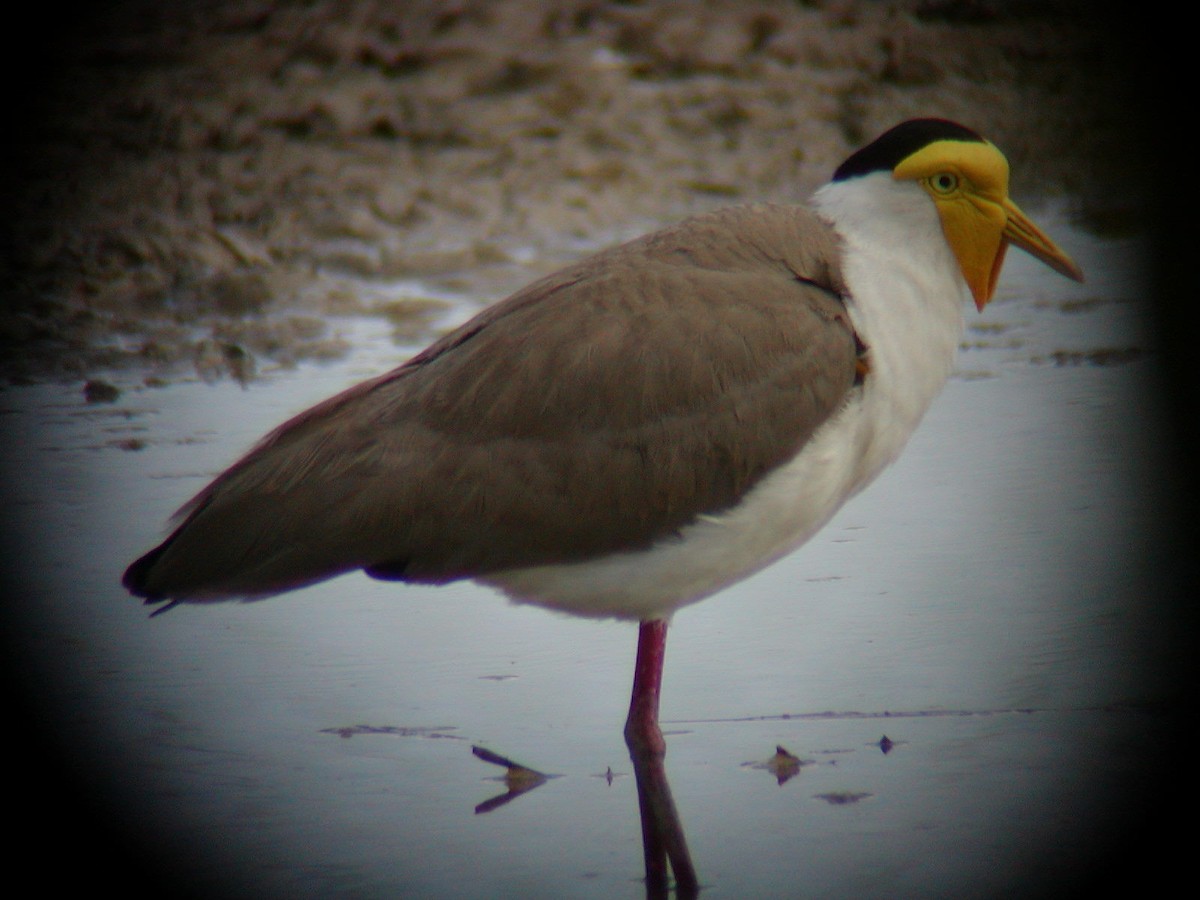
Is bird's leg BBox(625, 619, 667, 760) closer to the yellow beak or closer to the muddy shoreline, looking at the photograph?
the yellow beak

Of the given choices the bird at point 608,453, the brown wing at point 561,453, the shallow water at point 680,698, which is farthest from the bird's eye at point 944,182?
the shallow water at point 680,698

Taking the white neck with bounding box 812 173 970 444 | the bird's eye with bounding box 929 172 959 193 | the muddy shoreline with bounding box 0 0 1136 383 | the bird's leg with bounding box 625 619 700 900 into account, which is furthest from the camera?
the muddy shoreline with bounding box 0 0 1136 383

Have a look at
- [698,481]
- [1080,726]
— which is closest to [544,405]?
[698,481]

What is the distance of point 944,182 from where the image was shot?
4.26 meters

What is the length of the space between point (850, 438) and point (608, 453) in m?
0.58

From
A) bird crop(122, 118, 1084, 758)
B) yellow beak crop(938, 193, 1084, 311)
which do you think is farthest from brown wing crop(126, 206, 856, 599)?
yellow beak crop(938, 193, 1084, 311)

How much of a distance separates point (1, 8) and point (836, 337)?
7.63 metres

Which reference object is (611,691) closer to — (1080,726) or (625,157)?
(1080,726)

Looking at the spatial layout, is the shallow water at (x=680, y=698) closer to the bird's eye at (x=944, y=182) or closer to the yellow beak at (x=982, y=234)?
the yellow beak at (x=982, y=234)

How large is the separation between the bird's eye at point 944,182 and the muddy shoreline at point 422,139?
376 cm

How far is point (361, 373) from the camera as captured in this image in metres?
7.05

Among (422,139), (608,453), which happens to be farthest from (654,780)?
(422,139)

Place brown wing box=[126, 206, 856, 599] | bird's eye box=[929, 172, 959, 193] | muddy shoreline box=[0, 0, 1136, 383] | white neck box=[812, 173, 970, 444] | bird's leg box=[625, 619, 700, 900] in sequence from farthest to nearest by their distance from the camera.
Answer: muddy shoreline box=[0, 0, 1136, 383]
bird's eye box=[929, 172, 959, 193]
white neck box=[812, 173, 970, 444]
brown wing box=[126, 206, 856, 599]
bird's leg box=[625, 619, 700, 900]

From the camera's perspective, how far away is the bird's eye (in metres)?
4.25
